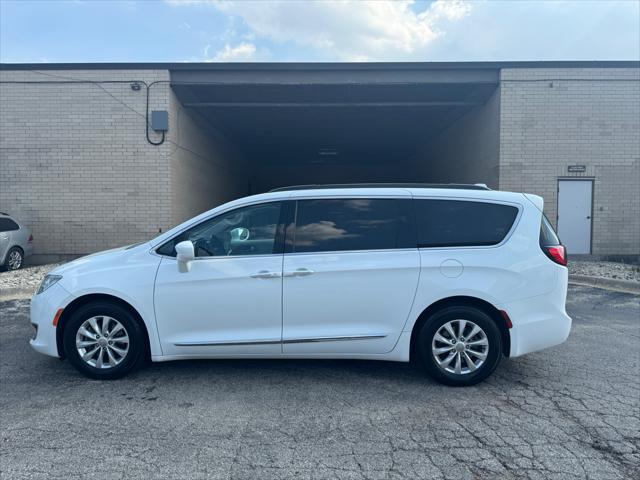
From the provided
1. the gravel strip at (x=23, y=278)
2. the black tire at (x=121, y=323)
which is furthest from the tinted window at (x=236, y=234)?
the gravel strip at (x=23, y=278)

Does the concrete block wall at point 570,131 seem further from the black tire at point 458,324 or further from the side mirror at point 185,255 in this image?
the side mirror at point 185,255

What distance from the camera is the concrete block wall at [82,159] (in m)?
12.4

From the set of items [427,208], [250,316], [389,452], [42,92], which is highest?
[42,92]

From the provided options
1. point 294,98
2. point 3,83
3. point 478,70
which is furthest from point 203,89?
point 478,70

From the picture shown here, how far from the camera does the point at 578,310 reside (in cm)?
785

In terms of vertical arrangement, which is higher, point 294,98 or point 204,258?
point 294,98

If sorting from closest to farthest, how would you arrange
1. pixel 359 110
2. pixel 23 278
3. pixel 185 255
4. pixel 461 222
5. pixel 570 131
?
pixel 185 255, pixel 461 222, pixel 23 278, pixel 570 131, pixel 359 110

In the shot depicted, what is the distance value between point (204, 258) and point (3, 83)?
11190 mm

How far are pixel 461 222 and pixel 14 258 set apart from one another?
1077cm

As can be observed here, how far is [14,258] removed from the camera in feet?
37.2

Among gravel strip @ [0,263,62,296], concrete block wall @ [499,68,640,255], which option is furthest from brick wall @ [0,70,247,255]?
concrete block wall @ [499,68,640,255]

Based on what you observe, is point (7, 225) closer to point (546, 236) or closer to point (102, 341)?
point (102, 341)

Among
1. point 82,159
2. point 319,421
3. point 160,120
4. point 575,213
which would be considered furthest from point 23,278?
point 575,213

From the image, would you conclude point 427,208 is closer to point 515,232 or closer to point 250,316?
point 515,232
